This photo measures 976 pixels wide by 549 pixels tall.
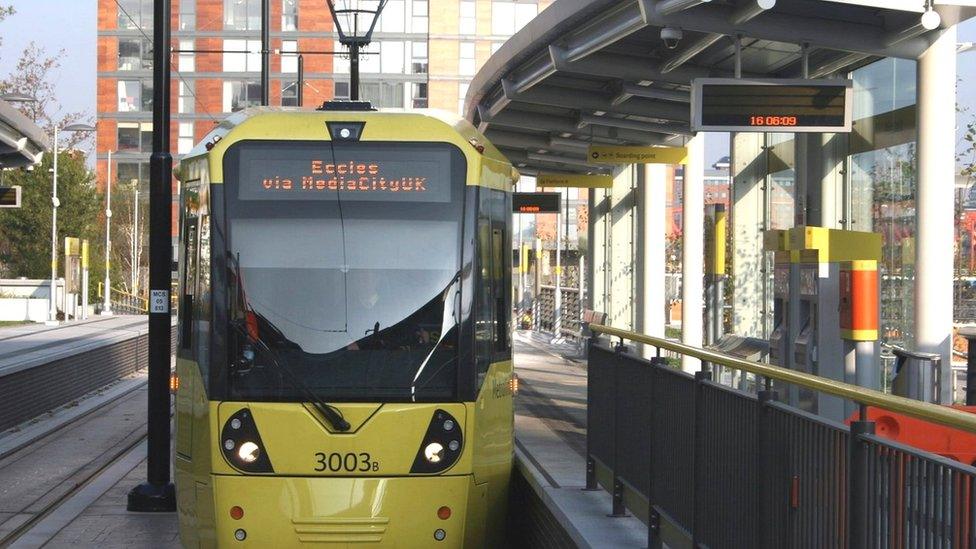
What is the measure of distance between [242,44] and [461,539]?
7851cm

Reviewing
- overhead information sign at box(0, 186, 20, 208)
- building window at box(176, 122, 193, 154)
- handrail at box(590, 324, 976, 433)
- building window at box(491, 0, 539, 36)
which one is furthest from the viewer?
building window at box(176, 122, 193, 154)

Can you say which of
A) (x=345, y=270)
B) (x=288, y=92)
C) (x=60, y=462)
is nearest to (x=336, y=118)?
(x=345, y=270)

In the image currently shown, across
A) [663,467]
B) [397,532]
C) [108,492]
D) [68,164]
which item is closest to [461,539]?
[397,532]

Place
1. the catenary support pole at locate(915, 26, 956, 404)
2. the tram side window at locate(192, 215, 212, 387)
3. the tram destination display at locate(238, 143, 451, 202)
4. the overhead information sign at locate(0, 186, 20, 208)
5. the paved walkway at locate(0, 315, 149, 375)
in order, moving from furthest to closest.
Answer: the overhead information sign at locate(0, 186, 20, 208)
the paved walkway at locate(0, 315, 149, 375)
the catenary support pole at locate(915, 26, 956, 404)
the tram destination display at locate(238, 143, 451, 202)
the tram side window at locate(192, 215, 212, 387)

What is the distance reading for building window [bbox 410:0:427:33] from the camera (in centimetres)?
8550

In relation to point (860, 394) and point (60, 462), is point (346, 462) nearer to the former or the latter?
point (860, 394)

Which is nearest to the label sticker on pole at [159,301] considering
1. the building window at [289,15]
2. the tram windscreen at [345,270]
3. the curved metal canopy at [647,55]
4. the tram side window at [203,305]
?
the tram side window at [203,305]

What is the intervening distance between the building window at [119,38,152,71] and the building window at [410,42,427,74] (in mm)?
15248

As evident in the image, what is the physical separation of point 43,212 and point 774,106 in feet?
167

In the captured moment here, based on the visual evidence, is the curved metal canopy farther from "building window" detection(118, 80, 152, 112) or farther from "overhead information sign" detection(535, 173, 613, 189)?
"building window" detection(118, 80, 152, 112)

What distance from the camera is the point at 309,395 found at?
8969 mm

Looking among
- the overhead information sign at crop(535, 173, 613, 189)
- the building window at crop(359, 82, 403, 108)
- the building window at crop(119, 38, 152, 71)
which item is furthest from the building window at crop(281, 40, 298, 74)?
the overhead information sign at crop(535, 173, 613, 189)

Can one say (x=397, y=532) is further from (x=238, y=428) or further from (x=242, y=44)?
(x=242, y=44)

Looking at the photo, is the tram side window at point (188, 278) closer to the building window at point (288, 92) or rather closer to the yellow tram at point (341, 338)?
the yellow tram at point (341, 338)
